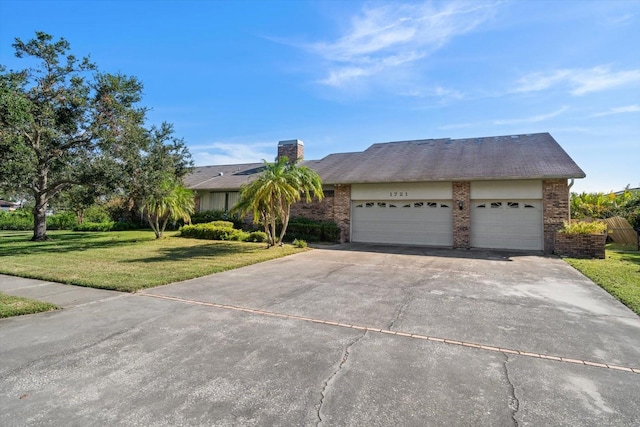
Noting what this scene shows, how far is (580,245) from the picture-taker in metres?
11.6

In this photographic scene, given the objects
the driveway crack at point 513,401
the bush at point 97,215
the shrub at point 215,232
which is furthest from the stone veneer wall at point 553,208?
the bush at point 97,215

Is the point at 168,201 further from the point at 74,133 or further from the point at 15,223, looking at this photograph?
the point at 15,223

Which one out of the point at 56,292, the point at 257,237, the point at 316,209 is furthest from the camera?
the point at 316,209

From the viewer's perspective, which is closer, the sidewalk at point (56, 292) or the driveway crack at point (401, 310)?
the driveway crack at point (401, 310)

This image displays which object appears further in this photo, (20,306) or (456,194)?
(456,194)

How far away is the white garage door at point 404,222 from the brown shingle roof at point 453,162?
1.36 meters

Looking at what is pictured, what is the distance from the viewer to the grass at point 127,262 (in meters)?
7.48

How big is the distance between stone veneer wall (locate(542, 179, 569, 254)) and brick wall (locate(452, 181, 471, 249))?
8.93 feet

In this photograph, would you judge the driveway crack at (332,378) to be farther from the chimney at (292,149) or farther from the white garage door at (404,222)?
the chimney at (292,149)

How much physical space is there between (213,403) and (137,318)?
286cm

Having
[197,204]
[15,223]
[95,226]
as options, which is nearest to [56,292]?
[197,204]

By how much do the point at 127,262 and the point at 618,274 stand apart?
1340 cm

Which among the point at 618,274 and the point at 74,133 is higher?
the point at 74,133

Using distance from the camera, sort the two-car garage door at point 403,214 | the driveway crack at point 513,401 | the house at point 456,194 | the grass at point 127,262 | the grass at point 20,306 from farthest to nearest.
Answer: the two-car garage door at point 403,214 → the house at point 456,194 → the grass at point 127,262 → the grass at point 20,306 → the driveway crack at point 513,401
